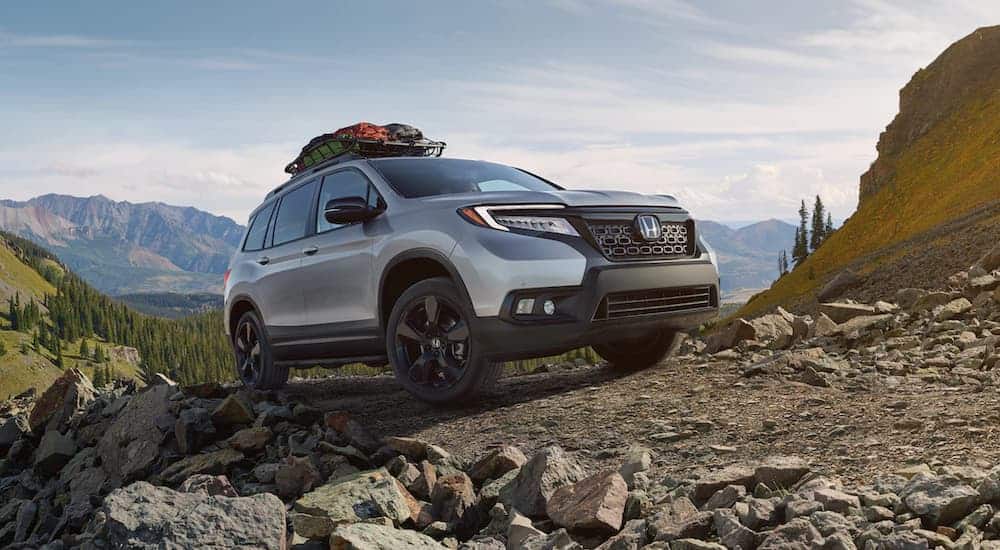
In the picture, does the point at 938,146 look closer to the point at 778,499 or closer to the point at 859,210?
the point at 859,210

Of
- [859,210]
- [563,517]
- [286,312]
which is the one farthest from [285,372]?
[859,210]

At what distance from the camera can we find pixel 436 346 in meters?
6.62

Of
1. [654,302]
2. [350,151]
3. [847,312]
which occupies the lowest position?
[847,312]

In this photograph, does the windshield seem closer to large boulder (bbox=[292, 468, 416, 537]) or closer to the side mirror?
the side mirror

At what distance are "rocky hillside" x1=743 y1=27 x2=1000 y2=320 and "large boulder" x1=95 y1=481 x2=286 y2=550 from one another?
34613mm

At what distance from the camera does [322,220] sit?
8.05 metres

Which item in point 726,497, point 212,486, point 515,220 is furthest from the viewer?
point 515,220

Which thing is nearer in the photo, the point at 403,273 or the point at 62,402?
the point at 403,273

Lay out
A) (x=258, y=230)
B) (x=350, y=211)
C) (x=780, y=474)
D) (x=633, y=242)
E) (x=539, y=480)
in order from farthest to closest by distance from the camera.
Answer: (x=258, y=230) < (x=350, y=211) < (x=633, y=242) < (x=539, y=480) < (x=780, y=474)

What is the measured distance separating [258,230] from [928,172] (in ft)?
192

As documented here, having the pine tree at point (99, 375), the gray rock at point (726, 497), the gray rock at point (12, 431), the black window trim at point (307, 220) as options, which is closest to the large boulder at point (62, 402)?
the gray rock at point (12, 431)

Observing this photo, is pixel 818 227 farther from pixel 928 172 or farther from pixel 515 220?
pixel 515 220

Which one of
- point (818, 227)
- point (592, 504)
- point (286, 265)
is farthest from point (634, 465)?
point (818, 227)

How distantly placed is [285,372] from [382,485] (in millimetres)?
4057
